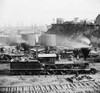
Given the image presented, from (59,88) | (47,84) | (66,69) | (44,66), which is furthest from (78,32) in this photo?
(59,88)

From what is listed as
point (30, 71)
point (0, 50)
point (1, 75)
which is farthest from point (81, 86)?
point (0, 50)

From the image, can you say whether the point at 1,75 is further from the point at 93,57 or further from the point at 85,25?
the point at 85,25

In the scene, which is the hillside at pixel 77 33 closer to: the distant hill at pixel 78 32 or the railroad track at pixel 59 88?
the distant hill at pixel 78 32

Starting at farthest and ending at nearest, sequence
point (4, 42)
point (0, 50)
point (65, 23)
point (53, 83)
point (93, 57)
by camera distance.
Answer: point (65, 23) → point (4, 42) → point (0, 50) → point (93, 57) → point (53, 83)

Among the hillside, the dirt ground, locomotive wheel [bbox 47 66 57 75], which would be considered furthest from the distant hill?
the dirt ground

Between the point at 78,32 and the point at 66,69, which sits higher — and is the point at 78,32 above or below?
above

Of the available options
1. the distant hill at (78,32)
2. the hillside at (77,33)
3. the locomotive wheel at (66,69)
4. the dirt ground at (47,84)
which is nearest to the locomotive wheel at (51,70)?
the dirt ground at (47,84)

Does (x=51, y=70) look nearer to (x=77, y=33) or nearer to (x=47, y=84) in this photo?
(x=47, y=84)

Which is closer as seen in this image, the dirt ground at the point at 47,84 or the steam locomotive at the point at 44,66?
the dirt ground at the point at 47,84
